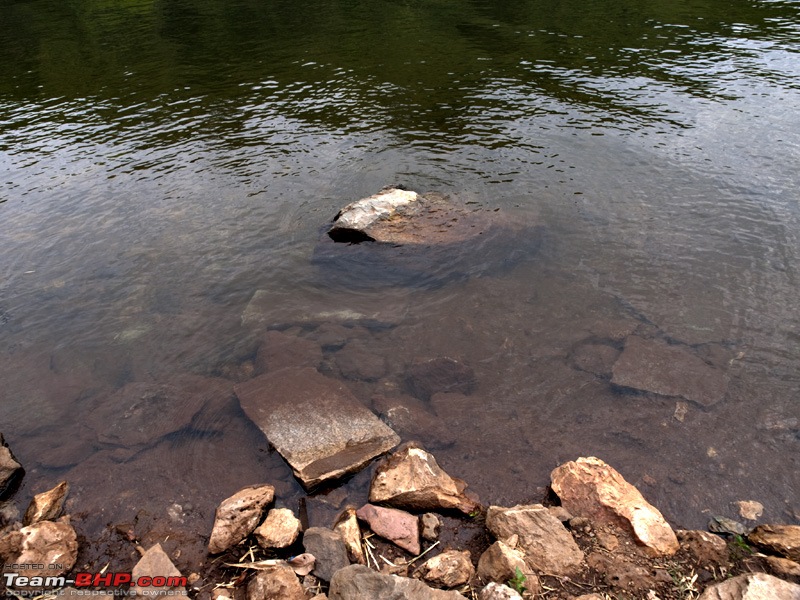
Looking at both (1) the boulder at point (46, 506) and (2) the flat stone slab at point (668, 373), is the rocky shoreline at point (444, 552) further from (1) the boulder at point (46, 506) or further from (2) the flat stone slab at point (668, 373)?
(2) the flat stone slab at point (668, 373)

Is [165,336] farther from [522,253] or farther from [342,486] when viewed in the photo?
[522,253]

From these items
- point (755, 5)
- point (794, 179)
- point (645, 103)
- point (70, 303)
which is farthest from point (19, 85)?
point (755, 5)

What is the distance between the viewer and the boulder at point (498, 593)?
242 inches

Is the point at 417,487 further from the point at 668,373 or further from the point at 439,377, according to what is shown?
the point at 668,373

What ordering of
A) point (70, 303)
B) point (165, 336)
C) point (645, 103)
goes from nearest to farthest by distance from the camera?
1. point (165, 336)
2. point (70, 303)
3. point (645, 103)

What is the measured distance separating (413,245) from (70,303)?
8073 millimetres

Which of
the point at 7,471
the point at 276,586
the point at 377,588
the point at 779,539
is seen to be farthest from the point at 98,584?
the point at 779,539

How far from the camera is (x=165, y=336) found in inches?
453

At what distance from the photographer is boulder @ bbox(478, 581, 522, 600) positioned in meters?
6.15

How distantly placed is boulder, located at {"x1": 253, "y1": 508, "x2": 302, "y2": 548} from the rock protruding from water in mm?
4231

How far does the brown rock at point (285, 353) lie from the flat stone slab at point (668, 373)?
18.7 feet

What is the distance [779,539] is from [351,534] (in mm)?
5444

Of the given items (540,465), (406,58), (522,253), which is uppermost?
(406,58)

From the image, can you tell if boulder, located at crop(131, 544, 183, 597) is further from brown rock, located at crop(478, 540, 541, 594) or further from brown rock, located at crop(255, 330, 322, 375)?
brown rock, located at crop(255, 330, 322, 375)
